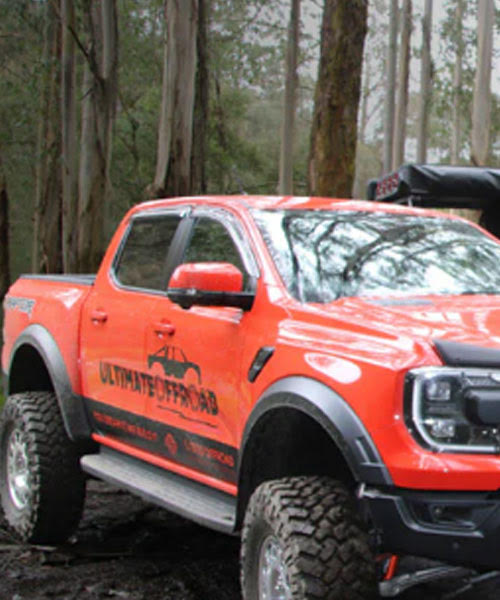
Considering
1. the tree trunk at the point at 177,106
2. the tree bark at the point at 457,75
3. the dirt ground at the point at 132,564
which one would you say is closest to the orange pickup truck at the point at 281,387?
the dirt ground at the point at 132,564

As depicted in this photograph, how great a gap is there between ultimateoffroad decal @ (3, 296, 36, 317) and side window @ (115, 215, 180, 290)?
96cm

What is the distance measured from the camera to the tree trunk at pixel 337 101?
13.5 metres

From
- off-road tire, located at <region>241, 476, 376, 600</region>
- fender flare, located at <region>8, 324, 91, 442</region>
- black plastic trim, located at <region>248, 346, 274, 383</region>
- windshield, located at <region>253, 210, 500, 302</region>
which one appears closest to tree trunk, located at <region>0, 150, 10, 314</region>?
fender flare, located at <region>8, 324, 91, 442</region>

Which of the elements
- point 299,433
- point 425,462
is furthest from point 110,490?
point 425,462

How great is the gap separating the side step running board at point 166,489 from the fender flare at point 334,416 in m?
0.56

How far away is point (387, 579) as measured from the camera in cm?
373

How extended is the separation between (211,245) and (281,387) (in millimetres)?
1341

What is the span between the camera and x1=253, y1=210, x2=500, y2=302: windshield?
15.0 ft

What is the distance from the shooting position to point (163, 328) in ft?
16.7

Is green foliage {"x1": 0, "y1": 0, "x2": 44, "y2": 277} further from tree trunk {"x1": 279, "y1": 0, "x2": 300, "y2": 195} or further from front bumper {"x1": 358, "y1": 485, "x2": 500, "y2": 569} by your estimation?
front bumper {"x1": 358, "y1": 485, "x2": 500, "y2": 569}

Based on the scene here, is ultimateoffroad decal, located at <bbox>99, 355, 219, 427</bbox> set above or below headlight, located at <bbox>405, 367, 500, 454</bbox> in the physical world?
below

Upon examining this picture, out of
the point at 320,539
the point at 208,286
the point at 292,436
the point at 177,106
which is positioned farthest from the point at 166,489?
the point at 177,106

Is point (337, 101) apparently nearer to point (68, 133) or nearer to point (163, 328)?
point (163, 328)

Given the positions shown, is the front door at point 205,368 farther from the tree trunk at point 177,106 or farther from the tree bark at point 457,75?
the tree bark at point 457,75
